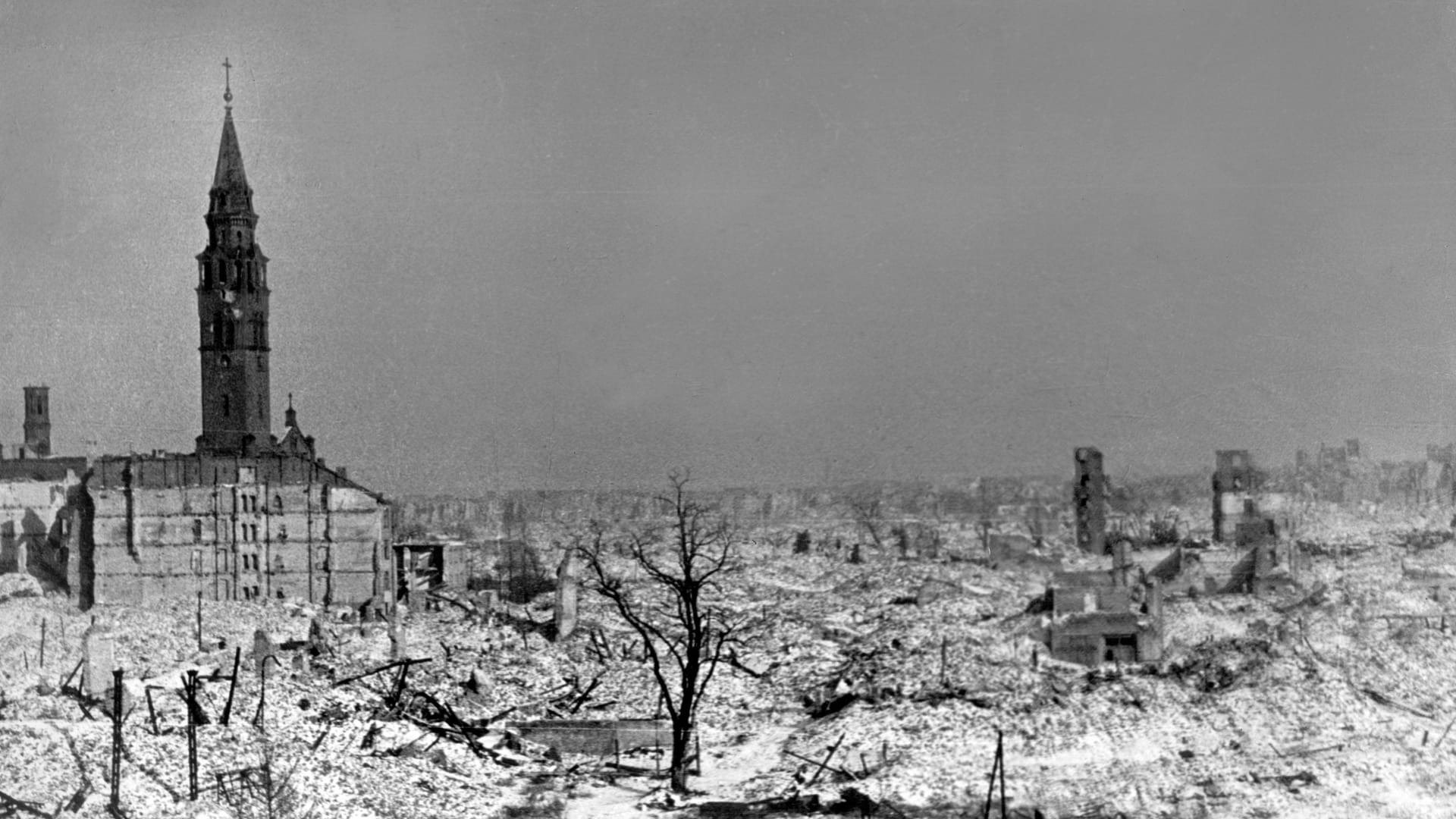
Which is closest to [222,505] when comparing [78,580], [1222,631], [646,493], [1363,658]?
[78,580]

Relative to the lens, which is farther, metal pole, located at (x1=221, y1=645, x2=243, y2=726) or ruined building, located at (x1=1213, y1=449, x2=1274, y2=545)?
ruined building, located at (x1=1213, y1=449, x2=1274, y2=545)

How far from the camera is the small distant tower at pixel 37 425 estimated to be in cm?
6438

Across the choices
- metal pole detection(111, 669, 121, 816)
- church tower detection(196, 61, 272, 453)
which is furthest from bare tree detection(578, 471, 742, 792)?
church tower detection(196, 61, 272, 453)

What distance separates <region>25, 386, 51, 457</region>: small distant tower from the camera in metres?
64.4

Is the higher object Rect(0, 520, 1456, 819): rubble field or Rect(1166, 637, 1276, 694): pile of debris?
Rect(1166, 637, 1276, 694): pile of debris

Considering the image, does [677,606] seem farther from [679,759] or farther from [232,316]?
[232,316]

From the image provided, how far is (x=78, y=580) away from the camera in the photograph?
175 ft

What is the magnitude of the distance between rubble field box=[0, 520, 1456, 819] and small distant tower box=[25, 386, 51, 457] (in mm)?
29428

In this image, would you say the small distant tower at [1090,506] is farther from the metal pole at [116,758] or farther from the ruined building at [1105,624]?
the metal pole at [116,758]

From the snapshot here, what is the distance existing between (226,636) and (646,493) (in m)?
19.7

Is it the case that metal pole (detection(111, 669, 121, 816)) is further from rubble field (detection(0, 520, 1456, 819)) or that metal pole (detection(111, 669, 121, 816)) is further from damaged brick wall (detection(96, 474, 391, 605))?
damaged brick wall (detection(96, 474, 391, 605))

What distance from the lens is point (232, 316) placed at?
5741 cm

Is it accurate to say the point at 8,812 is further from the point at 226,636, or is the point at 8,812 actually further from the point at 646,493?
the point at 646,493

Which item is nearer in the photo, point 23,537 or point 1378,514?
point 23,537
